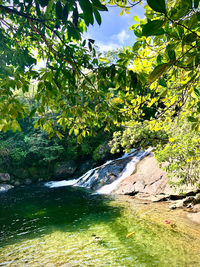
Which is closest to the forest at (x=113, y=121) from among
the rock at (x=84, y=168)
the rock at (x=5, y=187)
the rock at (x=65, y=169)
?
the rock at (x=84, y=168)

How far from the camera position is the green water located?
518 centimetres

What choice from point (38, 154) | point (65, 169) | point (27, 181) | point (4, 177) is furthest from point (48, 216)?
point (38, 154)

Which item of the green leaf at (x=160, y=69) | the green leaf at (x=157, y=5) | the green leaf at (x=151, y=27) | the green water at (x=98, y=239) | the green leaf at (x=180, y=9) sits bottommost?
the green water at (x=98, y=239)

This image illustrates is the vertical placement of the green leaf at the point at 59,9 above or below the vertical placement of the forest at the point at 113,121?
above

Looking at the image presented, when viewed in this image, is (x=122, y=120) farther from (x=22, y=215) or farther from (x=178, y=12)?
(x=22, y=215)

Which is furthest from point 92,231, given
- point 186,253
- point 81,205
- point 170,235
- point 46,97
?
point 46,97

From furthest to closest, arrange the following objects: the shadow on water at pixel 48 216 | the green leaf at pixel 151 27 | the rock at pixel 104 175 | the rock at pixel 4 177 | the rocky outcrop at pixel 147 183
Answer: the rock at pixel 4 177 < the rock at pixel 104 175 < the rocky outcrop at pixel 147 183 < the shadow on water at pixel 48 216 < the green leaf at pixel 151 27

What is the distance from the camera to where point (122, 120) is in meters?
2.70

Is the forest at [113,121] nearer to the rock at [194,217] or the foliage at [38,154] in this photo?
the rock at [194,217]

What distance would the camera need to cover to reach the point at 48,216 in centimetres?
991

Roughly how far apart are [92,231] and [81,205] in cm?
451

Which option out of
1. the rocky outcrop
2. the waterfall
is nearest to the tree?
the rocky outcrop

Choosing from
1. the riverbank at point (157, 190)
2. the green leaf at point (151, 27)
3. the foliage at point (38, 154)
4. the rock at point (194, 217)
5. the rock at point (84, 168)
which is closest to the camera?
the green leaf at point (151, 27)

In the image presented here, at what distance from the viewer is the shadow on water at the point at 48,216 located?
7828 mm
